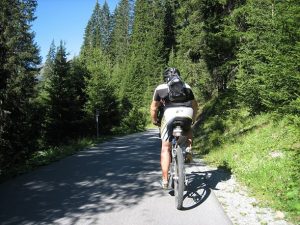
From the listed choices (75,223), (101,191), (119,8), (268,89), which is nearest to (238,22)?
(268,89)

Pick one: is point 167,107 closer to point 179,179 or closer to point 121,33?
point 179,179

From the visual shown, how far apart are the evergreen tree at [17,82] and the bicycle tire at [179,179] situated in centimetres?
768

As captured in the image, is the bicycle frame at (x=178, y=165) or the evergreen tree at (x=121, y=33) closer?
the bicycle frame at (x=178, y=165)

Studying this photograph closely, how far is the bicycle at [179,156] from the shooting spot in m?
5.90

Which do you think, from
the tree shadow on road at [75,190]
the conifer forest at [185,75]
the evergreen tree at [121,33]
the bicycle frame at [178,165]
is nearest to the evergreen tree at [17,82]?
the conifer forest at [185,75]

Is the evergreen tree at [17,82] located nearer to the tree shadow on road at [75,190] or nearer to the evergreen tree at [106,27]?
the tree shadow on road at [75,190]

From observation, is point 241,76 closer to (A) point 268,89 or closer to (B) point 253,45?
(B) point 253,45

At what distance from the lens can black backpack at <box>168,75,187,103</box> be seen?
21.2 feet

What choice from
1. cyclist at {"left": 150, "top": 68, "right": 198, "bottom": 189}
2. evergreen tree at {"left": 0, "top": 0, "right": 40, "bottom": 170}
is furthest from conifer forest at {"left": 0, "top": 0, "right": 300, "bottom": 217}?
cyclist at {"left": 150, "top": 68, "right": 198, "bottom": 189}

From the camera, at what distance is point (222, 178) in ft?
26.7

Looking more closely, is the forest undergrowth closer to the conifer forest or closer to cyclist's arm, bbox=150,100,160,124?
the conifer forest

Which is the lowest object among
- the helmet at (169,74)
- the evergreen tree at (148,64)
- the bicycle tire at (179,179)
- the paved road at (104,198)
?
the paved road at (104,198)

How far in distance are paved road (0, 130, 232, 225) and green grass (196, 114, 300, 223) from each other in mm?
839

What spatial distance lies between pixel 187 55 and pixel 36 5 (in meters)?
19.1
